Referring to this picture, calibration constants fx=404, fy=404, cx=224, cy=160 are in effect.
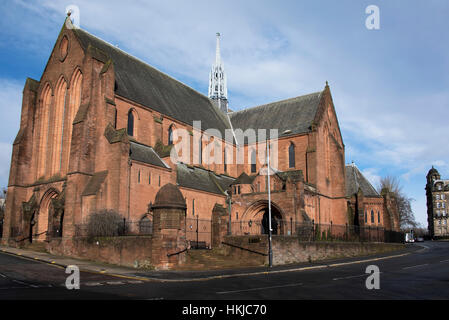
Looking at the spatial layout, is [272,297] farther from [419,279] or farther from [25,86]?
[25,86]

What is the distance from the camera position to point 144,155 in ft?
108

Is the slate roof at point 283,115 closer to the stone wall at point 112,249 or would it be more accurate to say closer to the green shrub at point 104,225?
the green shrub at point 104,225

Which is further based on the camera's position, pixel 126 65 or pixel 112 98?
pixel 126 65

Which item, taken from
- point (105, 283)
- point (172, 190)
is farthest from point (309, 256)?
point (105, 283)

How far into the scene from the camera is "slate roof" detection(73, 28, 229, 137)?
36.1 metres

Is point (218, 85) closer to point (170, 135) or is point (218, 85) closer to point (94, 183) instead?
point (170, 135)

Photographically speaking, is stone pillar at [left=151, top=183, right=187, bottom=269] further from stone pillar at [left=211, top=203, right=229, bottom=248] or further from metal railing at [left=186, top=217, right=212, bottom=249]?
metal railing at [left=186, top=217, right=212, bottom=249]

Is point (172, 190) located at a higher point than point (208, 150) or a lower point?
lower

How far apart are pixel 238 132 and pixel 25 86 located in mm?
25166

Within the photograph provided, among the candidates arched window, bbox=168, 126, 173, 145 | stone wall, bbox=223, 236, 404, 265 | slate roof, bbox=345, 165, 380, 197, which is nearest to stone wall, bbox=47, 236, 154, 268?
stone wall, bbox=223, 236, 404, 265

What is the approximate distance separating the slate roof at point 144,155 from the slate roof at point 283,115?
17785 mm

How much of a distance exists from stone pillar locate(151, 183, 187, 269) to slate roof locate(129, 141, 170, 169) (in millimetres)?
9617

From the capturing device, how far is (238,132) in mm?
52062

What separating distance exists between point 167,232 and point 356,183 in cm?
3526
